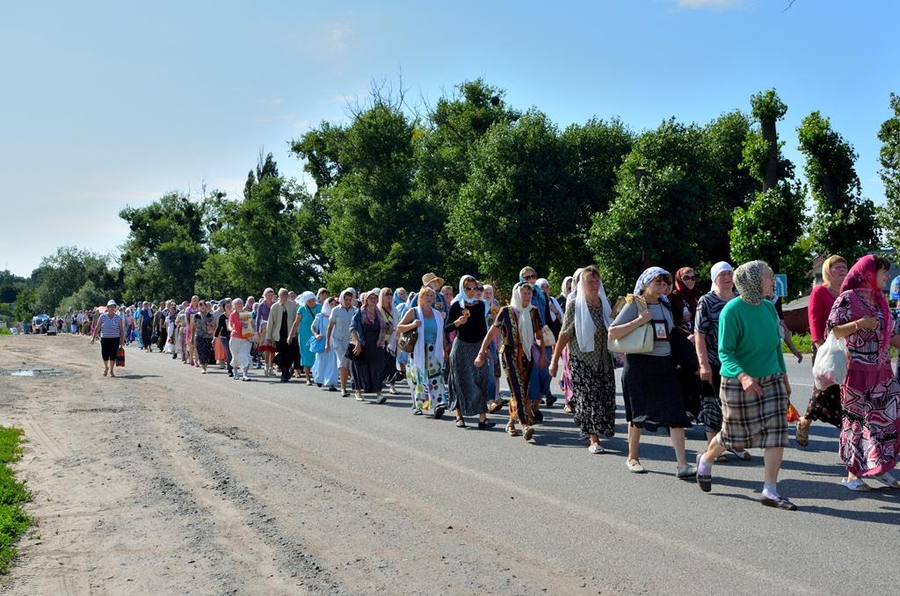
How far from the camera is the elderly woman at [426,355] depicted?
13594 millimetres

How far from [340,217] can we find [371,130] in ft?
17.8

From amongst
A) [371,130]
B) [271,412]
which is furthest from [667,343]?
[371,130]

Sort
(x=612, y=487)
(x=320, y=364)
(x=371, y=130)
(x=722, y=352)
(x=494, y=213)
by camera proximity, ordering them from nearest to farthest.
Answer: (x=722, y=352), (x=612, y=487), (x=320, y=364), (x=494, y=213), (x=371, y=130)

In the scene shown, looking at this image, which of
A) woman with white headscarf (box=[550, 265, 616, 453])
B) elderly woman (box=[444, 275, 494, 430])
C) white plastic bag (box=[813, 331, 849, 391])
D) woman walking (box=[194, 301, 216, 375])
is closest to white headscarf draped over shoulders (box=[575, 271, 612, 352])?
woman with white headscarf (box=[550, 265, 616, 453])

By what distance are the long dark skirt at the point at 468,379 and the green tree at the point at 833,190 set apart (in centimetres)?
2102

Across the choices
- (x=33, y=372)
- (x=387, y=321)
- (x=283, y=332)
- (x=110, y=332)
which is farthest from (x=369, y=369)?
(x=33, y=372)

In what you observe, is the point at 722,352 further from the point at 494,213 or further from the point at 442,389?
the point at 494,213

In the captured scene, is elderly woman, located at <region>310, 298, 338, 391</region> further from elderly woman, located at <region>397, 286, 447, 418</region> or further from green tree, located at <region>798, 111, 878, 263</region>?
green tree, located at <region>798, 111, 878, 263</region>

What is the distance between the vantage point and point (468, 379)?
39.8 ft

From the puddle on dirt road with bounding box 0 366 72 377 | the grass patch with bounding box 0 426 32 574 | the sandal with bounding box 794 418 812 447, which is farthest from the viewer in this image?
the puddle on dirt road with bounding box 0 366 72 377

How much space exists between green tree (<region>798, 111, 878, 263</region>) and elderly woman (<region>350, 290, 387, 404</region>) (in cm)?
1889

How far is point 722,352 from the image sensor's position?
23.8 feet

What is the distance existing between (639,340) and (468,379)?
4.20 metres

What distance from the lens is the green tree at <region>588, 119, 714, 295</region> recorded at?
39281 mm
